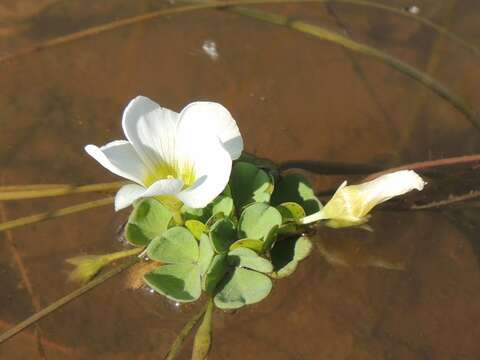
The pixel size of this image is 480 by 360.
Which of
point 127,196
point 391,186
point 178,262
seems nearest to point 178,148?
point 127,196

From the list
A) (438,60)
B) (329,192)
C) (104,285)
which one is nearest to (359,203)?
(329,192)

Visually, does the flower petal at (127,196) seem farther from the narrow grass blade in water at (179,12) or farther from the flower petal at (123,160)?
the narrow grass blade in water at (179,12)

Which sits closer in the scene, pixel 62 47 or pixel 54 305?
pixel 54 305

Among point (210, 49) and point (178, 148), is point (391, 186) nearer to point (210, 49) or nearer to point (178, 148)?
point (178, 148)

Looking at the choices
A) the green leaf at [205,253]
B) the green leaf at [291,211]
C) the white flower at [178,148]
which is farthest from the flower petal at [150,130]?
the green leaf at [291,211]

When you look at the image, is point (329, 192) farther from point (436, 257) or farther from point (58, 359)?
point (58, 359)

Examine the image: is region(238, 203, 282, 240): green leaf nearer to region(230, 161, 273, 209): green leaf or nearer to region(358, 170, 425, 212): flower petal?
region(230, 161, 273, 209): green leaf
